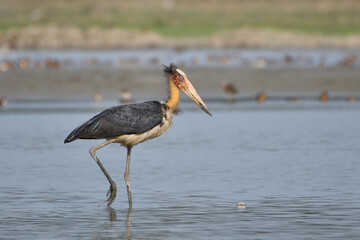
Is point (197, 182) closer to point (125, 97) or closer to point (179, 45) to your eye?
point (125, 97)

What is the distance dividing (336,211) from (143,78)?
72.3 feet

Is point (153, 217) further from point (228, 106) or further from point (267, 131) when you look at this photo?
point (228, 106)

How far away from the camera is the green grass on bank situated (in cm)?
6756

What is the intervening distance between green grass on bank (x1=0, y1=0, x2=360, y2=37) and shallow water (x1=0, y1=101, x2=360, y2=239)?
154 feet

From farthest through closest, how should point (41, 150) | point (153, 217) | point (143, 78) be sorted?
point (143, 78) < point (41, 150) < point (153, 217)

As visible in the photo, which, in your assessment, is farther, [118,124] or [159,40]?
[159,40]

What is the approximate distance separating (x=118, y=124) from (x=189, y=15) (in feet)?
227

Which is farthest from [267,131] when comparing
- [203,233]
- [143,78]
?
[143,78]

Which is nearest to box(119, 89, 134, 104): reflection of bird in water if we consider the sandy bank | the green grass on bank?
the sandy bank

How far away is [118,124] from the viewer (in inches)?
385

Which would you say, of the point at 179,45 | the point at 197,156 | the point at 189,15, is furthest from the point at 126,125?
the point at 189,15

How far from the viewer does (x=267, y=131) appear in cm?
1691

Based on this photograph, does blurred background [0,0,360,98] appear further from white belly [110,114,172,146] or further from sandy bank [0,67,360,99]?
white belly [110,114,172,146]

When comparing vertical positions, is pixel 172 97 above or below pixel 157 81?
above
